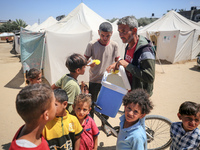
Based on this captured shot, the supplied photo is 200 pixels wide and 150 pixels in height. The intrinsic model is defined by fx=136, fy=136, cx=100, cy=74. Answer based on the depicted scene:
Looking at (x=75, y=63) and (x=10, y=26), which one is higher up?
(x=10, y=26)

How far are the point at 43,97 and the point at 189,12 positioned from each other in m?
39.3

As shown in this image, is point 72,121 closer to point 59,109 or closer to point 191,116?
Answer: point 59,109

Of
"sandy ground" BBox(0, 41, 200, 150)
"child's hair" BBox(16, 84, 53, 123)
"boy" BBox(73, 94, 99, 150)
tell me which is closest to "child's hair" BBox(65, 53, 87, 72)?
"boy" BBox(73, 94, 99, 150)

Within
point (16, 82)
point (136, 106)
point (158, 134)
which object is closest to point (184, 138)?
point (136, 106)

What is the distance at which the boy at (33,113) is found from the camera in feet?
3.04

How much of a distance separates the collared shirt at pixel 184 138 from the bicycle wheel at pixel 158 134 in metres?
0.58

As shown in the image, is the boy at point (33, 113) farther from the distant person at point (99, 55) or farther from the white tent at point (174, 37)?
the white tent at point (174, 37)

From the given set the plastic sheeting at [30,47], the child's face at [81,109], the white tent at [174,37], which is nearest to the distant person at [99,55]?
the child's face at [81,109]

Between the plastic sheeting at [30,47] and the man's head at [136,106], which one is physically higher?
the plastic sheeting at [30,47]

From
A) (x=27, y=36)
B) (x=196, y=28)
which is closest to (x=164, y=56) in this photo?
(x=196, y=28)

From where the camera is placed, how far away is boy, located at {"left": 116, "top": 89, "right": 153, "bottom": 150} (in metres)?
1.42

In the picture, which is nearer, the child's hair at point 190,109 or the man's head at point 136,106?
the man's head at point 136,106

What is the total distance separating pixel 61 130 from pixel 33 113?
529 mm

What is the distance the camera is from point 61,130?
1.38m
